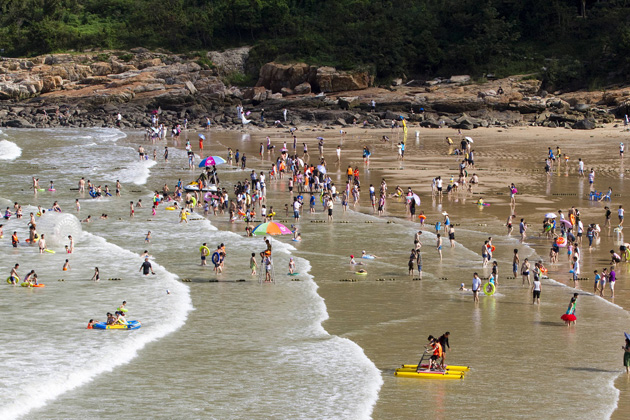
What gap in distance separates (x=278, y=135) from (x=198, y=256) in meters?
33.5

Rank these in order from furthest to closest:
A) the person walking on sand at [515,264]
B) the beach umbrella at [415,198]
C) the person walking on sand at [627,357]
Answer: the beach umbrella at [415,198]
the person walking on sand at [515,264]
the person walking on sand at [627,357]

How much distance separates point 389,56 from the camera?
7188 centimetres

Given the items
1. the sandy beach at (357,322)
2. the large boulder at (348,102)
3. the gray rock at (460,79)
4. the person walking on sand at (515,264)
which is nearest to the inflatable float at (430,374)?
the sandy beach at (357,322)

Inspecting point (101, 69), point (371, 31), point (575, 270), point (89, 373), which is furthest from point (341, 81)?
point (89, 373)

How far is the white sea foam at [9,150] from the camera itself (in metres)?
47.4

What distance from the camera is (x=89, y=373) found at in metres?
14.9

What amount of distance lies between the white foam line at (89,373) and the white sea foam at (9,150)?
31.8 meters

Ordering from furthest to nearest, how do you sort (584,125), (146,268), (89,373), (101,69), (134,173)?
(101,69) → (584,125) → (134,173) → (146,268) → (89,373)

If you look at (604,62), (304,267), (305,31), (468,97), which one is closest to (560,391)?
(304,267)

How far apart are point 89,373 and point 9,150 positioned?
126 ft

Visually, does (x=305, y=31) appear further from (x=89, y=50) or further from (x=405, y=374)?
(x=405, y=374)

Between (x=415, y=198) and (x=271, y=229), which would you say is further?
(x=415, y=198)

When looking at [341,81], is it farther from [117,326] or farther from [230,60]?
[117,326]

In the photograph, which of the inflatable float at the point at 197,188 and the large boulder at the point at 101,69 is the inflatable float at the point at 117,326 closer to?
the inflatable float at the point at 197,188
